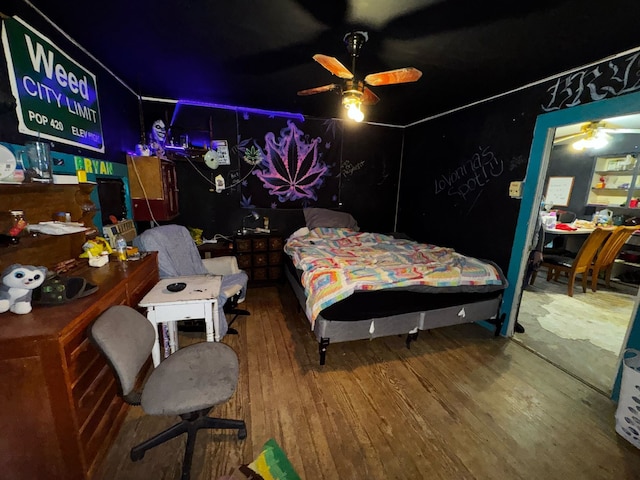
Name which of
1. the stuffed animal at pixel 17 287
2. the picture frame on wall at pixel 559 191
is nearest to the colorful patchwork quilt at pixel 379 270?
the stuffed animal at pixel 17 287

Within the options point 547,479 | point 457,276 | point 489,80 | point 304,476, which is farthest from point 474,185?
point 304,476

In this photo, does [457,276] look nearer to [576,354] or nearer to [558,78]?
[576,354]

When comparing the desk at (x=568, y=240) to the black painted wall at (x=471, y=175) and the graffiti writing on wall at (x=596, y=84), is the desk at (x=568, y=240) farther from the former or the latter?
the graffiti writing on wall at (x=596, y=84)

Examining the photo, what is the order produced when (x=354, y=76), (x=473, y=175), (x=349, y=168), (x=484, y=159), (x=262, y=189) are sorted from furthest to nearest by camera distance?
(x=349, y=168), (x=262, y=189), (x=473, y=175), (x=484, y=159), (x=354, y=76)

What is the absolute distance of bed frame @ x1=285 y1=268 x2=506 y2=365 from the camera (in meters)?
2.21

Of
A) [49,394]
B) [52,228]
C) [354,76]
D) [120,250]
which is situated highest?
[354,76]

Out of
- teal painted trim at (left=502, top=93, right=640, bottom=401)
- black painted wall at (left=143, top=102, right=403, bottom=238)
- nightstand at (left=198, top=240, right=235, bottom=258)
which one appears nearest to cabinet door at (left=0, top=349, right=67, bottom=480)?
nightstand at (left=198, top=240, right=235, bottom=258)

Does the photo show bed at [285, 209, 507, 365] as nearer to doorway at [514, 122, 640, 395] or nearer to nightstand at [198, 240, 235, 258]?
doorway at [514, 122, 640, 395]

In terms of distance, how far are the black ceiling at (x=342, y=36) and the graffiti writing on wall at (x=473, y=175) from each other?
693 mm

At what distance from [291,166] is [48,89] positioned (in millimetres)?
2778

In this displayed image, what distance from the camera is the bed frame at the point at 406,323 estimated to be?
2.21 metres

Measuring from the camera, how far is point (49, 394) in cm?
112

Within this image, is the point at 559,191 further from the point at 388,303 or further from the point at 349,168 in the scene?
the point at 388,303

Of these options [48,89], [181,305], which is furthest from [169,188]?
[181,305]
